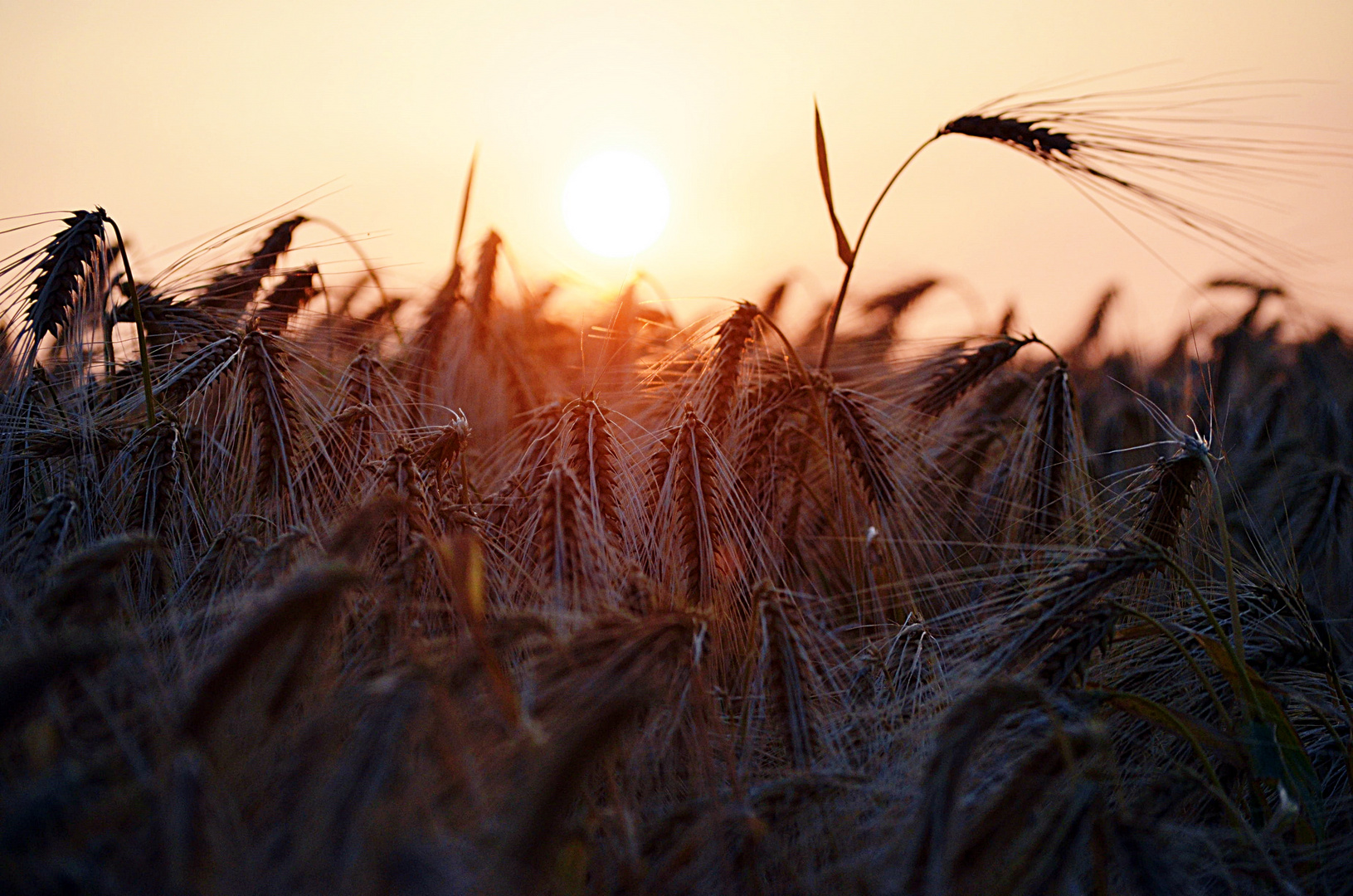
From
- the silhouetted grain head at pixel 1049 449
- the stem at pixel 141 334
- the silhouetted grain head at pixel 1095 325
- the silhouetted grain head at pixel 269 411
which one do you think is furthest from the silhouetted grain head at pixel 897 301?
the stem at pixel 141 334

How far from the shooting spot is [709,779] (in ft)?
3.85

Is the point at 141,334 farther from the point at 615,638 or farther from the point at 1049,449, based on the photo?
the point at 1049,449

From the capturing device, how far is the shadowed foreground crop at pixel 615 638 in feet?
3.09

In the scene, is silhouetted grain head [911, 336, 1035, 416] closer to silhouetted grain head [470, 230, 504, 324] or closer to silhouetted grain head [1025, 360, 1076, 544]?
silhouetted grain head [1025, 360, 1076, 544]

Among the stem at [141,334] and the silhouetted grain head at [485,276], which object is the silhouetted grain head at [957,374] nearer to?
the silhouetted grain head at [485,276]

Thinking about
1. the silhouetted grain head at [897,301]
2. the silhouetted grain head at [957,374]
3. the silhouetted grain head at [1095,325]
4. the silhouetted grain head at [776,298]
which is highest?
the silhouetted grain head at [776,298]

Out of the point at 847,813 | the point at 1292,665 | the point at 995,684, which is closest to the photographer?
the point at 995,684

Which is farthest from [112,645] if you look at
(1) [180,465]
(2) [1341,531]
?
(2) [1341,531]

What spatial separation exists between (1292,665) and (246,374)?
2455 mm

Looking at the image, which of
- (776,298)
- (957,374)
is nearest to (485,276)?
(776,298)

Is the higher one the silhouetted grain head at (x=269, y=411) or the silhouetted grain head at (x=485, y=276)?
the silhouetted grain head at (x=485, y=276)

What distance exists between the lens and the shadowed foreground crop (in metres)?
0.94

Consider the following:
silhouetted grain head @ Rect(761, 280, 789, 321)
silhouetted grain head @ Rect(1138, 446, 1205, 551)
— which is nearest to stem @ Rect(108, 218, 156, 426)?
silhouetted grain head @ Rect(1138, 446, 1205, 551)

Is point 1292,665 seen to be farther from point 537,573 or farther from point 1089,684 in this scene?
point 537,573
